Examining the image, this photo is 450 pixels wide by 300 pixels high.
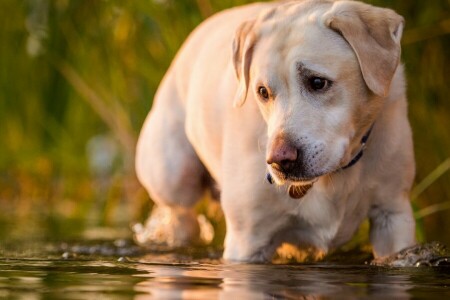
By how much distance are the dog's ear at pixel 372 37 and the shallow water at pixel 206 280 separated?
70cm

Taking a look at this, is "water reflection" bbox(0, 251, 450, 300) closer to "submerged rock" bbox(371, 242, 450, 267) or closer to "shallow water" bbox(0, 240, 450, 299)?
"shallow water" bbox(0, 240, 450, 299)

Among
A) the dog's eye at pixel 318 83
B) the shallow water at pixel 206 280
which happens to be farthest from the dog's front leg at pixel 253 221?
the dog's eye at pixel 318 83

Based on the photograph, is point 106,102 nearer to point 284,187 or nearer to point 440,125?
point 440,125

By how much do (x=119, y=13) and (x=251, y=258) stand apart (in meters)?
2.86

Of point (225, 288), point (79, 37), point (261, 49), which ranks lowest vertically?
point (225, 288)

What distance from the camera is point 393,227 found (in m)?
4.65

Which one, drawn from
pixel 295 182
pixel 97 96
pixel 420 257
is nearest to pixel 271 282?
pixel 295 182

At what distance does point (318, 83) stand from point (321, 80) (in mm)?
15

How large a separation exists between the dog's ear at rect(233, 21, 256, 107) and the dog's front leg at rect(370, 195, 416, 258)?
0.76 m

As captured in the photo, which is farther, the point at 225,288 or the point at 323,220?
the point at 323,220

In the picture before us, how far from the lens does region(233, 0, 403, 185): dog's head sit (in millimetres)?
3967

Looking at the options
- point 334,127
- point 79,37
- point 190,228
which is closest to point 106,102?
point 79,37

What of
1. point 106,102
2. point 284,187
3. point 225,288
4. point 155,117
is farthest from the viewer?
point 106,102

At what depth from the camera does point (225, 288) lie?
11.1ft
